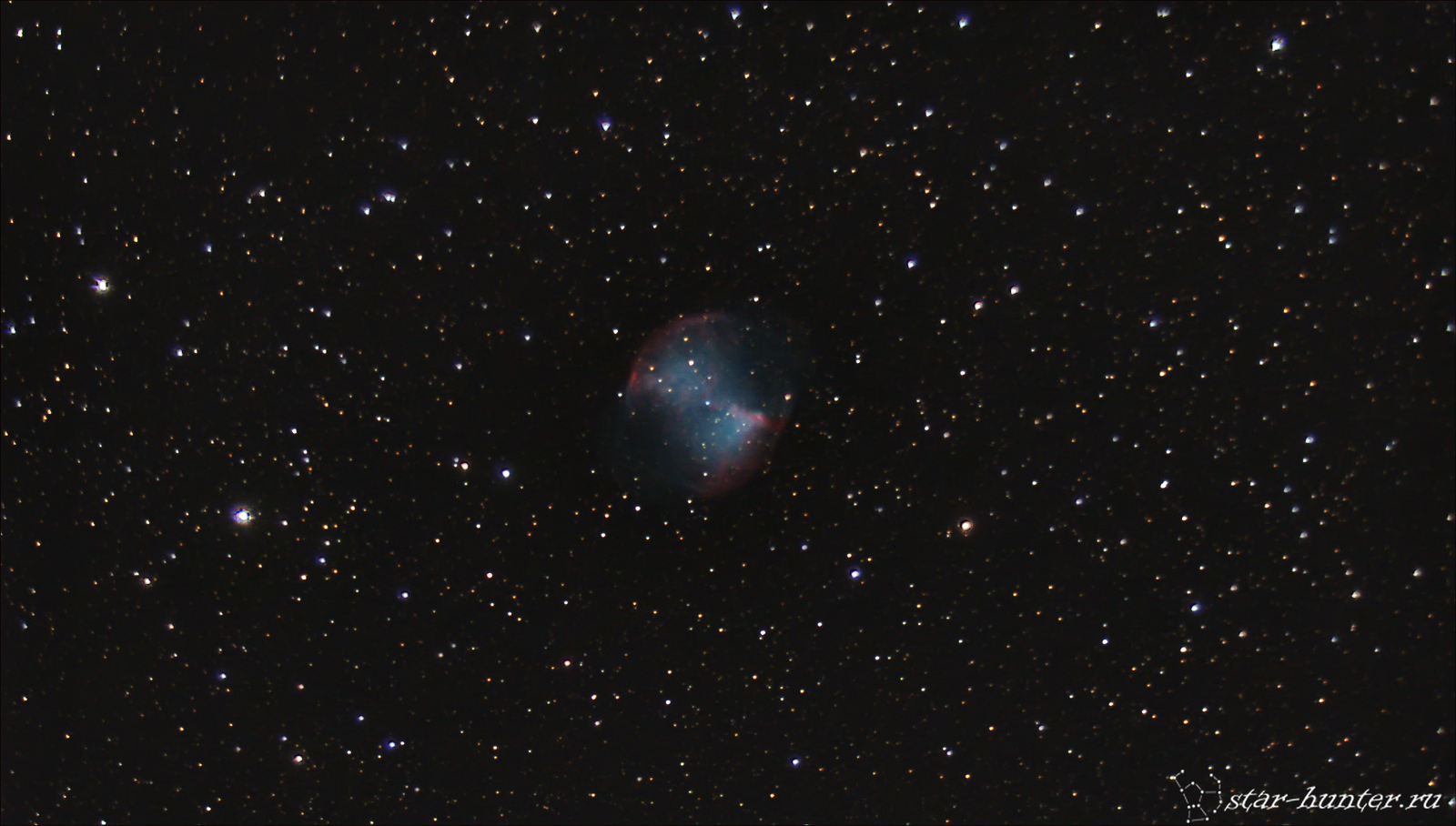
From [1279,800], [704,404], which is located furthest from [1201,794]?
[704,404]

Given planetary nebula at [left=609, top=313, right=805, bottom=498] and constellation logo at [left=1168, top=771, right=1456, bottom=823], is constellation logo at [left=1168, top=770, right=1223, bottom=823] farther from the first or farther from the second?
planetary nebula at [left=609, top=313, right=805, bottom=498]

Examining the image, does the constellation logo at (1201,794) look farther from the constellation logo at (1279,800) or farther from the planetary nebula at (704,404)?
the planetary nebula at (704,404)

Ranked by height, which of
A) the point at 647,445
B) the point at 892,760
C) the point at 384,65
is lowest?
the point at 892,760

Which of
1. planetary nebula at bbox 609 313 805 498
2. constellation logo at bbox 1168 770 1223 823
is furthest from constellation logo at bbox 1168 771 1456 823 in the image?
planetary nebula at bbox 609 313 805 498

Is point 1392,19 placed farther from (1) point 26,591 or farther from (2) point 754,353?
(1) point 26,591

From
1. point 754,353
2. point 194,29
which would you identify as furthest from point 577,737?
→ point 194,29
